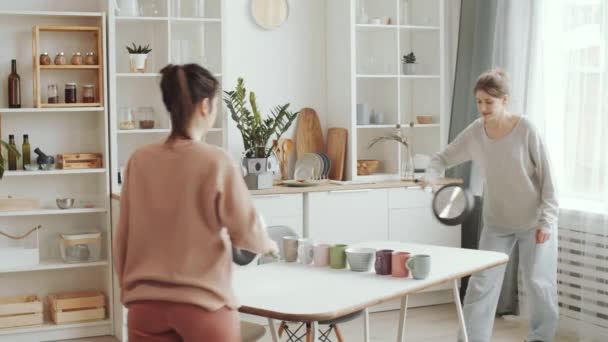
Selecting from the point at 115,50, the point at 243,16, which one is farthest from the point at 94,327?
the point at 243,16

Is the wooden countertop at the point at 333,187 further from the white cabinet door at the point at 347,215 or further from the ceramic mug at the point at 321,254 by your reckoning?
the ceramic mug at the point at 321,254

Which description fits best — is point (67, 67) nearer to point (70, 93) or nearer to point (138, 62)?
point (70, 93)

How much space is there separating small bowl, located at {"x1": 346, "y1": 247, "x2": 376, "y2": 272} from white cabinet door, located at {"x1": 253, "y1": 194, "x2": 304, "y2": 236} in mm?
1822

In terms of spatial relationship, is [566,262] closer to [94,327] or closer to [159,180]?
[94,327]

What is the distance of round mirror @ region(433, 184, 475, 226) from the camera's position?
356cm

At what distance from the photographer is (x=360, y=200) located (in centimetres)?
522

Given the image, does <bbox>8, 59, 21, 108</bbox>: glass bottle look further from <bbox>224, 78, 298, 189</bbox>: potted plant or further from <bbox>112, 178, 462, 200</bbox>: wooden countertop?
<bbox>224, 78, 298, 189</bbox>: potted plant

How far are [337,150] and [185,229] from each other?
3383mm

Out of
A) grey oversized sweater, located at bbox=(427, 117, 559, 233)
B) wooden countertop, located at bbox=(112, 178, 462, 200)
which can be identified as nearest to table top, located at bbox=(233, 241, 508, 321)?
grey oversized sweater, located at bbox=(427, 117, 559, 233)

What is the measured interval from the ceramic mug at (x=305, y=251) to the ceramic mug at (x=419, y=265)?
43 cm

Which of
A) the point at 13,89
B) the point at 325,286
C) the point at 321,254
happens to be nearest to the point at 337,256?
the point at 321,254

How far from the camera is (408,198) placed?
539 cm

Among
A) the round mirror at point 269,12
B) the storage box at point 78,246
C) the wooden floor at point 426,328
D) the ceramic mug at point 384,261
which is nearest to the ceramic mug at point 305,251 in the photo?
the ceramic mug at point 384,261

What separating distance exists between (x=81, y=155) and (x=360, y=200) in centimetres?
168
